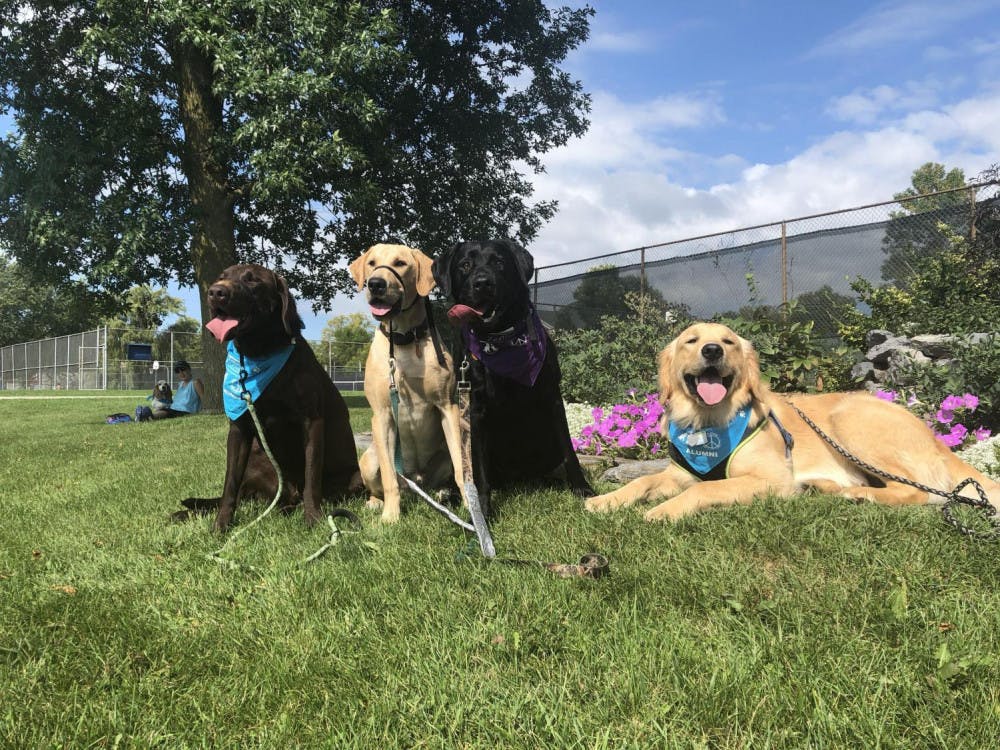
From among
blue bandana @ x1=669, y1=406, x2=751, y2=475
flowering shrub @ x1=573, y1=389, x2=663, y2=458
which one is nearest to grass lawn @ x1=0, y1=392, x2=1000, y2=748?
blue bandana @ x1=669, y1=406, x2=751, y2=475

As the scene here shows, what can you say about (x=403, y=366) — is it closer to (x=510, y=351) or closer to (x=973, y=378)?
(x=510, y=351)

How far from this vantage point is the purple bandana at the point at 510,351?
3.47 metres

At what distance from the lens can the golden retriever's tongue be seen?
11.0 ft

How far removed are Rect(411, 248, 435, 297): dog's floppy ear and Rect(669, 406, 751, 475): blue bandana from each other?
1737mm

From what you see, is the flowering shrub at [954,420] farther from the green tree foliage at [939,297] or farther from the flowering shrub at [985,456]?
the green tree foliage at [939,297]

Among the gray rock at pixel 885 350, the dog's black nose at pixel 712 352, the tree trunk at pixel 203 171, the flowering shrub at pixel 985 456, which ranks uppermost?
the tree trunk at pixel 203 171

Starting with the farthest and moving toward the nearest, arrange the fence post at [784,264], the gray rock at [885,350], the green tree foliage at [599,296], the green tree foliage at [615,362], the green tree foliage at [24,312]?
the green tree foliage at [24,312] → the green tree foliage at [599,296] → the fence post at [784,264] → the green tree foliage at [615,362] → the gray rock at [885,350]

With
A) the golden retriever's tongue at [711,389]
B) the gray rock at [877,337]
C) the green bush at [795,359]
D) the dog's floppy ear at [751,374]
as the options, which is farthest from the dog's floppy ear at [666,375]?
the gray rock at [877,337]

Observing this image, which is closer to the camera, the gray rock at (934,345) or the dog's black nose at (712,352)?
the dog's black nose at (712,352)

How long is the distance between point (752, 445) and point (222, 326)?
299cm

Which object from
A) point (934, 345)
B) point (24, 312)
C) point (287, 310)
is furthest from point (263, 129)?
point (24, 312)

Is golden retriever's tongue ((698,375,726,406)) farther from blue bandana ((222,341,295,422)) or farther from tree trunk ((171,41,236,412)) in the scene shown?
tree trunk ((171,41,236,412))

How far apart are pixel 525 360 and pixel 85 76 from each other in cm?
1357

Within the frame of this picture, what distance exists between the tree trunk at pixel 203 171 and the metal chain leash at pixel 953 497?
11701mm
